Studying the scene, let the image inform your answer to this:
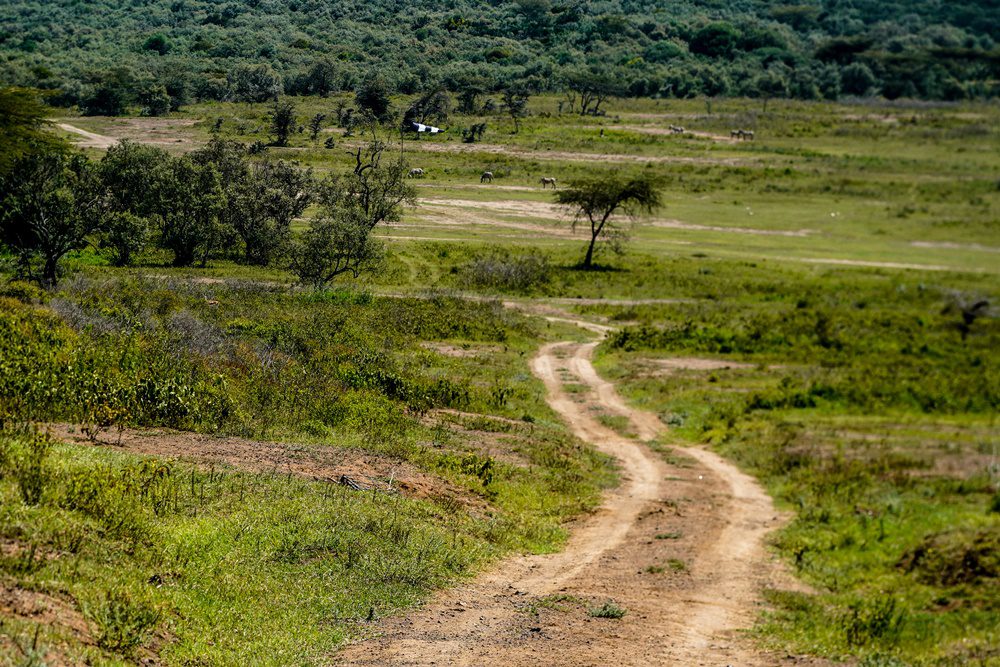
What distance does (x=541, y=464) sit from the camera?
22.6 meters

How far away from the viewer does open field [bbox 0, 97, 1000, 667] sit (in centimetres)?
1159

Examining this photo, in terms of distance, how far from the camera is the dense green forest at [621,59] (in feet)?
54.0

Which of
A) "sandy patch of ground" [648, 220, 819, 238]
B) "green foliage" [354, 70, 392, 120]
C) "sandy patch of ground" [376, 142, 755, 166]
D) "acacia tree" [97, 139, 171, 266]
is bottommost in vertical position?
"acacia tree" [97, 139, 171, 266]

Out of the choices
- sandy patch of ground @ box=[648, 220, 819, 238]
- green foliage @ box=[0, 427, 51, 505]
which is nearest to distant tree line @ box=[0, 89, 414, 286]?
sandy patch of ground @ box=[648, 220, 819, 238]

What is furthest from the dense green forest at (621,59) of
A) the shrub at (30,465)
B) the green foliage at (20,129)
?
the shrub at (30,465)

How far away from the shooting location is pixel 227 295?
133 ft

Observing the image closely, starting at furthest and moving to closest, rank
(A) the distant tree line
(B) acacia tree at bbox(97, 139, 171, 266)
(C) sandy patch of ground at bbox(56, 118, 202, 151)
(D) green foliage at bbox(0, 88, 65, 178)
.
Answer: (C) sandy patch of ground at bbox(56, 118, 202, 151), (B) acacia tree at bbox(97, 139, 171, 266), (A) the distant tree line, (D) green foliage at bbox(0, 88, 65, 178)

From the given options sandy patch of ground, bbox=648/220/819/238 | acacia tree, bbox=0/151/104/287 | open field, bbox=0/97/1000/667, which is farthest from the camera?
sandy patch of ground, bbox=648/220/819/238

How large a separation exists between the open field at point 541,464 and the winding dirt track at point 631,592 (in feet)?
0.26

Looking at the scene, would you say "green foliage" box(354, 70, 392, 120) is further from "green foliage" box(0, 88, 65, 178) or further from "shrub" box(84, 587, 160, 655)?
"shrub" box(84, 587, 160, 655)

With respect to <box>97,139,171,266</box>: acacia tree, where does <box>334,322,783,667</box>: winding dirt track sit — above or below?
below

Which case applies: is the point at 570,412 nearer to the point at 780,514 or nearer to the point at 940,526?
the point at 780,514

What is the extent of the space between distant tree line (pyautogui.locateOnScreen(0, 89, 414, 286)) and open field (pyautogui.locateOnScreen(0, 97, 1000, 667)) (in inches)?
200

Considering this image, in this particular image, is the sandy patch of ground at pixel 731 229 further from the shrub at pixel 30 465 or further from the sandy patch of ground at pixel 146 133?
the sandy patch of ground at pixel 146 133
